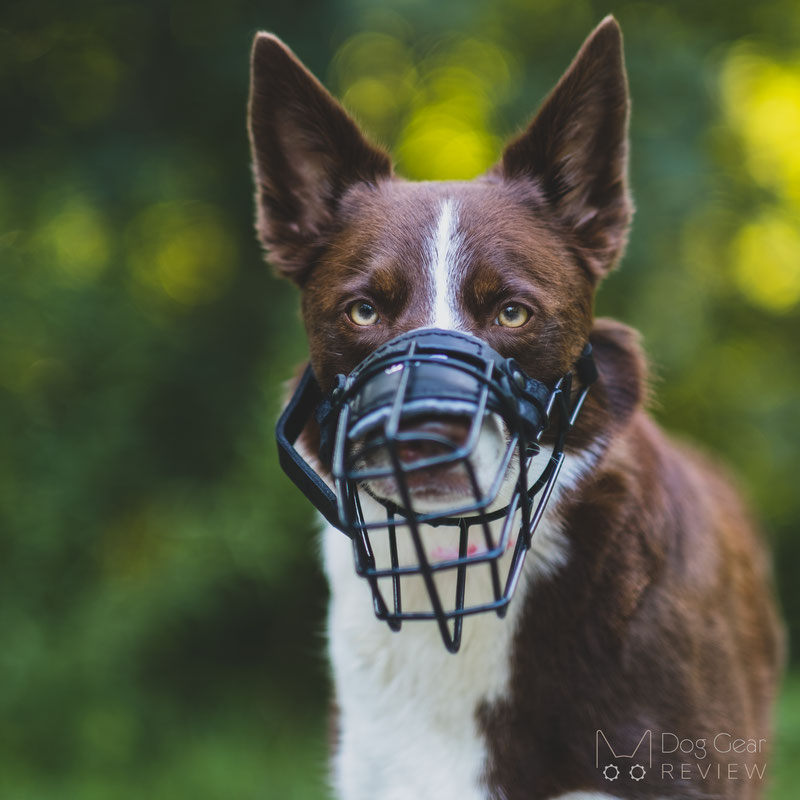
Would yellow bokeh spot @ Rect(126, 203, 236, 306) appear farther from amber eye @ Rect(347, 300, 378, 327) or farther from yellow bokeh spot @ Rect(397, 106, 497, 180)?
amber eye @ Rect(347, 300, 378, 327)

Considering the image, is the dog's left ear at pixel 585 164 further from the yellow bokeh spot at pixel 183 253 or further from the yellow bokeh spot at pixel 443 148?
the yellow bokeh spot at pixel 443 148

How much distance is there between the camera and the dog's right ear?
2.44m

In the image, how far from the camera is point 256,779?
462cm

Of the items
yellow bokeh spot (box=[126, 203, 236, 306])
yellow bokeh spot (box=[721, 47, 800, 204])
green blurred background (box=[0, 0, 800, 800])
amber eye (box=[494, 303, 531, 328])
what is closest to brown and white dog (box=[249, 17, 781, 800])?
amber eye (box=[494, 303, 531, 328])

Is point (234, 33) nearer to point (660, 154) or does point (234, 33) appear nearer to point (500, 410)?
point (660, 154)

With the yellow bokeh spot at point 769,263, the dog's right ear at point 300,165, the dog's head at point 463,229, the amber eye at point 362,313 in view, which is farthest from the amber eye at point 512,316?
the yellow bokeh spot at point 769,263

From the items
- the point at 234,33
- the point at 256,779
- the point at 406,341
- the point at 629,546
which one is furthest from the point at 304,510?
the point at 406,341

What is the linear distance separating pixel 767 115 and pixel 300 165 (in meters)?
5.06

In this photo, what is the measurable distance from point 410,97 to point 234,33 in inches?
52.1

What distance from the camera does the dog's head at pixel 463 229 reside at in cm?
208

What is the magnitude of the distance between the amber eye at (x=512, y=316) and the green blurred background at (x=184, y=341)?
9.10ft

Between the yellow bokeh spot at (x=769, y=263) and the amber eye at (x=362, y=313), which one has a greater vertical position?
the amber eye at (x=362, y=313)

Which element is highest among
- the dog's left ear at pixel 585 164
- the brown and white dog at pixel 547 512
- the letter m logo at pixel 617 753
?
the dog's left ear at pixel 585 164

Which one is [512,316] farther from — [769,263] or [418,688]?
[769,263]
